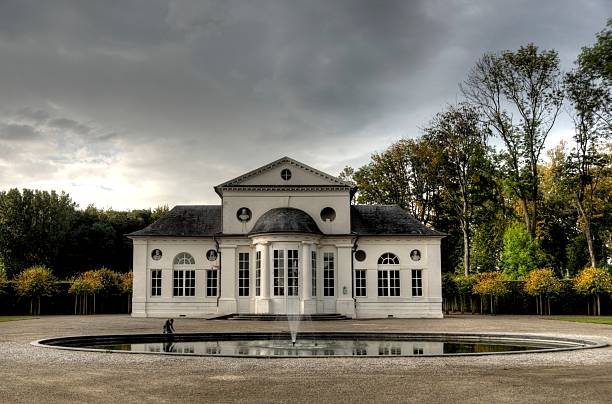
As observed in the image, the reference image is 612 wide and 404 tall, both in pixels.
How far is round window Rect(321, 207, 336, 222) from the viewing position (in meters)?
35.5

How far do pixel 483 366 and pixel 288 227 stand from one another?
793 inches

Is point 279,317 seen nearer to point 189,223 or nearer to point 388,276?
point 388,276

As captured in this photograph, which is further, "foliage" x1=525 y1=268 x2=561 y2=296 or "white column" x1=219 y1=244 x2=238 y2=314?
"foliage" x1=525 y1=268 x2=561 y2=296

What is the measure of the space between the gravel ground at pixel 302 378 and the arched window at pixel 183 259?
19696mm

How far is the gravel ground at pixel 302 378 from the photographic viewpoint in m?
9.91

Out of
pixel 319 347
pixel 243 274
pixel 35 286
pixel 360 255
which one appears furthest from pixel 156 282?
pixel 319 347

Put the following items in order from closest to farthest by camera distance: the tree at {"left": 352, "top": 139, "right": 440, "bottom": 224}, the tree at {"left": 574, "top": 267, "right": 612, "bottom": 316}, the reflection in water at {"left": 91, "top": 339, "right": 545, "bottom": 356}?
1. the reflection in water at {"left": 91, "top": 339, "right": 545, "bottom": 356}
2. the tree at {"left": 574, "top": 267, "right": 612, "bottom": 316}
3. the tree at {"left": 352, "top": 139, "right": 440, "bottom": 224}

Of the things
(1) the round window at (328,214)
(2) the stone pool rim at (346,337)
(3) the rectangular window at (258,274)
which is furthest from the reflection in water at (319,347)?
(1) the round window at (328,214)

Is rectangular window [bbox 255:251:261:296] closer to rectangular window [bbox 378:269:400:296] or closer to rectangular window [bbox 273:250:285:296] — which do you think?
rectangular window [bbox 273:250:285:296]

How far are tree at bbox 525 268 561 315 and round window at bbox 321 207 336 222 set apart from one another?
1361 centimetres

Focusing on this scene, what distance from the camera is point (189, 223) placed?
3666 centimetres

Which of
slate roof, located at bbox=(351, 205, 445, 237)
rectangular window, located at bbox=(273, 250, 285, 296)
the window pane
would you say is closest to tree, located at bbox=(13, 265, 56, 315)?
the window pane

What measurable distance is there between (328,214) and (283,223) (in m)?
3.37

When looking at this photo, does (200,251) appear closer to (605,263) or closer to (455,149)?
(455,149)
